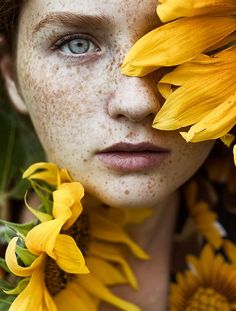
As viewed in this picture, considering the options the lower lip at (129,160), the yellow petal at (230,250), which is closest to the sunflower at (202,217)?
the yellow petal at (230,250)

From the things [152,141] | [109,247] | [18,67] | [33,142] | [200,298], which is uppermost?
[18,67]

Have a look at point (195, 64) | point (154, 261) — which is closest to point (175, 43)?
point (195, 64)

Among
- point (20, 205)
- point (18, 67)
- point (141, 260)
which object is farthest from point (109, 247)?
point (18, 67)

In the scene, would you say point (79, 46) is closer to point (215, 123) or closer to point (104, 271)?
point (215, 123)

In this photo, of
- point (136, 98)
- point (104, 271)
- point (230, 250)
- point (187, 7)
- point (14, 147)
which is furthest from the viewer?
point (14, 147)

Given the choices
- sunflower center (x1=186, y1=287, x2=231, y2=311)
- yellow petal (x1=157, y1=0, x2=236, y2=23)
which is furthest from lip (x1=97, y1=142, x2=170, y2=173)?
sunflower center (x1=186, y1=287, x2=231, y2=311)

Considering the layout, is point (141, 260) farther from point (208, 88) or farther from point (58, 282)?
point (208, 88)

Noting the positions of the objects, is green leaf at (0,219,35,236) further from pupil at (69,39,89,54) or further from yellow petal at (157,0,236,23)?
yellow petal at (157,0,236,23)
